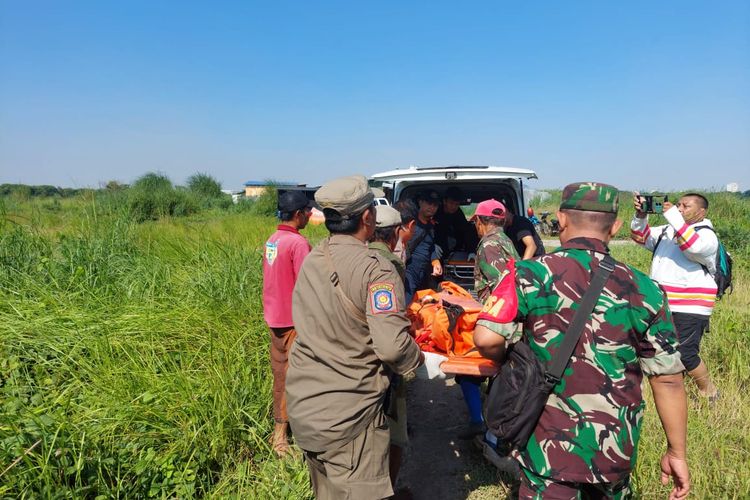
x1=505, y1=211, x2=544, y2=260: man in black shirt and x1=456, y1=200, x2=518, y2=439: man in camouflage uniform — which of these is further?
x1=505, y1=211, x2=544, y2=260: man in black shirt

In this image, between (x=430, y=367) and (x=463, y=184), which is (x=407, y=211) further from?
(x=430, y=367)

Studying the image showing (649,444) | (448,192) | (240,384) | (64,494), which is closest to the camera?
(64,494)

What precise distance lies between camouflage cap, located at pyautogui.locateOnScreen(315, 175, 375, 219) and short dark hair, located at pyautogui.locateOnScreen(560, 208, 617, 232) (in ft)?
2.66

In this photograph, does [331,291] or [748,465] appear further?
[748,465]

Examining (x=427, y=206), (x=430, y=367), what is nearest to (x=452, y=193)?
(x=427, y=206)

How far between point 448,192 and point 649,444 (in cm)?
304

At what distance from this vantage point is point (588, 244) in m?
1.46

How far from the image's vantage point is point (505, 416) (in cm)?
149

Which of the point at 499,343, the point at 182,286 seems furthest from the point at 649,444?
the point at 182,286

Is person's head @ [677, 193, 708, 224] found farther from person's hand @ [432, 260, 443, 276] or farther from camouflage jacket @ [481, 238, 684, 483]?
camouflage jacket @ [481, 238, 684, 483]

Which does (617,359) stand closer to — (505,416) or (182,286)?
(505,416)

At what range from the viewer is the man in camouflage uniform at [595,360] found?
4.54 feet

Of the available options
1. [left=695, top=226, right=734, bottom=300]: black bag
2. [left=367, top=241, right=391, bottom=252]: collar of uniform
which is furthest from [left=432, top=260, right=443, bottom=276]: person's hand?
[left=695, top=226, right=734, bottom=300]: black bag

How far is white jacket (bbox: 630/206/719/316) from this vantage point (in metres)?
3.05
